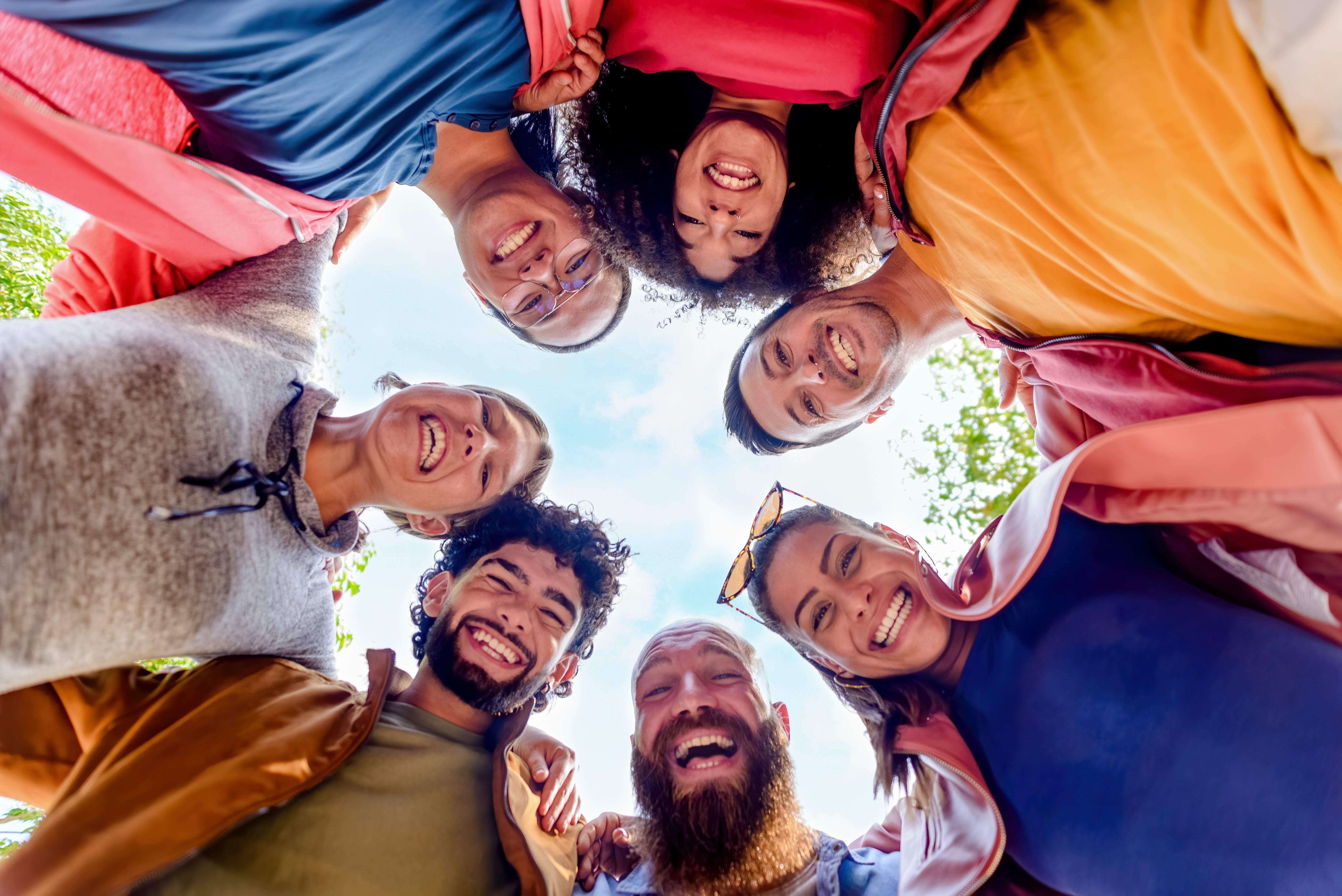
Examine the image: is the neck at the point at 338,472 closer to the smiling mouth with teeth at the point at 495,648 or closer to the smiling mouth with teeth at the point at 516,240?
the smiling mouth with teeth at the point at 495,648

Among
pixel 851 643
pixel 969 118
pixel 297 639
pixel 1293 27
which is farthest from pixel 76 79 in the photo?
pixel 851 643

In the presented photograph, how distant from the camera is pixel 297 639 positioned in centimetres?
251


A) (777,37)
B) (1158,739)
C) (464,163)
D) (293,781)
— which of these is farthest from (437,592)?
(1158,739)

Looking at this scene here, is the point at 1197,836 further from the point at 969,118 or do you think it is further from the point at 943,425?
the point at 943,425

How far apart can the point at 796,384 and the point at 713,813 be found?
7.31 ft

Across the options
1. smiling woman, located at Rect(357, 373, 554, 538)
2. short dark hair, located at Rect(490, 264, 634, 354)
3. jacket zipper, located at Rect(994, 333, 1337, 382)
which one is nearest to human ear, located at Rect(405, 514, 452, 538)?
smiling woman, located at Rect(357, 373, 554, 538)

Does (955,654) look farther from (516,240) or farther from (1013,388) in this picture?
(516,240)

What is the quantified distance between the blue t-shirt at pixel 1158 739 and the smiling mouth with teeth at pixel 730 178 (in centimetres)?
197

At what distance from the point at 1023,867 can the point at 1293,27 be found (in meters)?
2.58

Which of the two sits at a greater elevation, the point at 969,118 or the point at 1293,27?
the point at 1293,27

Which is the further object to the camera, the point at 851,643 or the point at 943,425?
the point at 943,425

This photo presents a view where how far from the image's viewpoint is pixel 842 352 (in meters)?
3.10

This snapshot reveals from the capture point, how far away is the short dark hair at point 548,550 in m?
3.61

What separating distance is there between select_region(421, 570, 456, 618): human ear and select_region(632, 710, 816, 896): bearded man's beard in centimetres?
150
